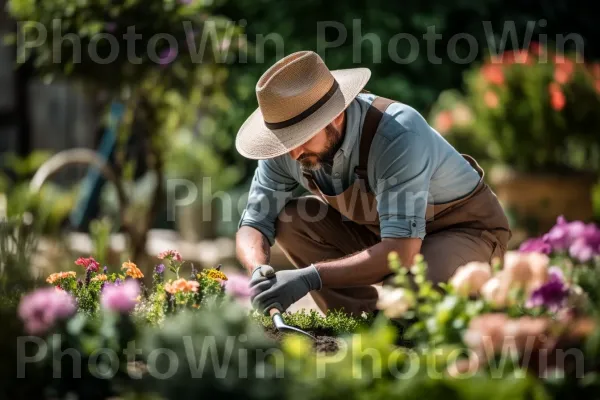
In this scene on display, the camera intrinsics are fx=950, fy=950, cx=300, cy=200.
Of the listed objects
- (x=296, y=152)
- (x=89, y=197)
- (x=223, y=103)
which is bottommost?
(x=89, y=197)

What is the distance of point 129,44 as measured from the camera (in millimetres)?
4941

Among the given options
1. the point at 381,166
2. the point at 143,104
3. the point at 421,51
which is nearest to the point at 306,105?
the point at 381,166

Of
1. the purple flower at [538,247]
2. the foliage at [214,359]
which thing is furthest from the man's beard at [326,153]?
the foliage at [214,359]

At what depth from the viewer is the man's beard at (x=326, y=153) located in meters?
3.00

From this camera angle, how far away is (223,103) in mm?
6176

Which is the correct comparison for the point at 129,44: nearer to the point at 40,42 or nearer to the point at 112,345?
the point at 40,42

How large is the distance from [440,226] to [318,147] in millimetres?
600

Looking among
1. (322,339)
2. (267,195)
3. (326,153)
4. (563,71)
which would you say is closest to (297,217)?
(267,195)

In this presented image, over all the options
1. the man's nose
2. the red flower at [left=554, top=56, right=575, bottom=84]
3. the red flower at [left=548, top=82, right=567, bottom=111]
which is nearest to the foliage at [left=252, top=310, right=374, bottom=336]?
the man's nose

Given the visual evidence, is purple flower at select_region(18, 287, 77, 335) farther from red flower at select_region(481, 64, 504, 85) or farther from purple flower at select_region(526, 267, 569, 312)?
red flower at select_region(481, 64, 504, 85)

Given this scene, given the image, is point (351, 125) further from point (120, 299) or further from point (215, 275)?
point (120, 299)

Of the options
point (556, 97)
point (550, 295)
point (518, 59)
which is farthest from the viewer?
point (518, 59)

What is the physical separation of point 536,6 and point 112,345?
5.97 metres

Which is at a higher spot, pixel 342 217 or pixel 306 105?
pixel 306 105
